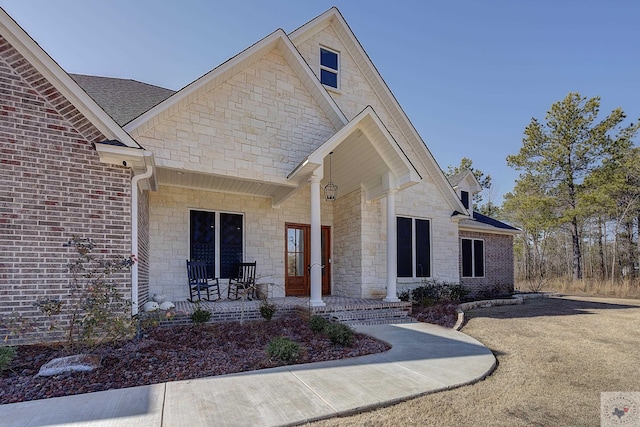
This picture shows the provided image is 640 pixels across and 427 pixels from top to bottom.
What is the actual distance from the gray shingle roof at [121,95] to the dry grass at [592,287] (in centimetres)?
1766

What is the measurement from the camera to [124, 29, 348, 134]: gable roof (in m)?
6.49

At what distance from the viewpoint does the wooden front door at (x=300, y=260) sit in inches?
392

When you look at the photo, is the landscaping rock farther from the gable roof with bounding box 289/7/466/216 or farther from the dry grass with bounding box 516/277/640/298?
the dry grass with bounding box 516/277/640/298

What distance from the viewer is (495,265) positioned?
44.0 ft

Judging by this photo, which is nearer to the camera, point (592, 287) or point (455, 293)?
point (455, 293)

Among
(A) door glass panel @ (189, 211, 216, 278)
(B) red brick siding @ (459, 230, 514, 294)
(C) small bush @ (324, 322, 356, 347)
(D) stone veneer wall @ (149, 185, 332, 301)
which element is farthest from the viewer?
(B) red brick siding @ (459, 230, 514, 294)

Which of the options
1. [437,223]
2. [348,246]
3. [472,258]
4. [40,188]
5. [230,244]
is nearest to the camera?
[40,188]

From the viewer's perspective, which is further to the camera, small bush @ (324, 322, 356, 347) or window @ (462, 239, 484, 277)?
window @ (462, 239, 484, 277)

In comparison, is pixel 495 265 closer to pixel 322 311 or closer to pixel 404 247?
pixel 404 247

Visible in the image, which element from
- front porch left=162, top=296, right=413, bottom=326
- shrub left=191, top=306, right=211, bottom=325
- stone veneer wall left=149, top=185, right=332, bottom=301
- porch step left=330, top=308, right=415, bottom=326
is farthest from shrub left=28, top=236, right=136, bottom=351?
porch step left=330, top=308, right=415, bottom=326

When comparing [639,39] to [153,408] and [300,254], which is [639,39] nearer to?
[300,254]

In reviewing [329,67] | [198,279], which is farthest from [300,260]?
[329,67]

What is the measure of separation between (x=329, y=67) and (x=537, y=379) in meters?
9.31

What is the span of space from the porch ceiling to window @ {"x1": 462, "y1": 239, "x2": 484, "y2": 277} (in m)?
7.56
